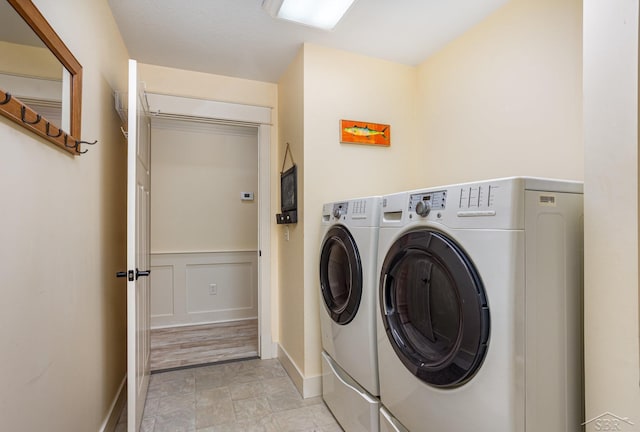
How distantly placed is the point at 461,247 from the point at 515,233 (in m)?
0.17

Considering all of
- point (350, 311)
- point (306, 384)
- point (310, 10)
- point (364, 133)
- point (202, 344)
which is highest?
point (310, 10)

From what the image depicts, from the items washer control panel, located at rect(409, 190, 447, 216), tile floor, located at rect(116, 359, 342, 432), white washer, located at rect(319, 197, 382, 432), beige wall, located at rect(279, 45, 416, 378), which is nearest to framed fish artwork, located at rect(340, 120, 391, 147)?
beige wall, located at rect(279, 45, 416, 378)

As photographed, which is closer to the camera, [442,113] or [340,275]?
[340,275]

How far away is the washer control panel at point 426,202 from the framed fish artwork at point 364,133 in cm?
113

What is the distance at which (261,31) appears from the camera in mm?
2020

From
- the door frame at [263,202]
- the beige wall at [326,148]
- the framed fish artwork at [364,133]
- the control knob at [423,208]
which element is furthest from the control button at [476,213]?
the door frame at [263,202]

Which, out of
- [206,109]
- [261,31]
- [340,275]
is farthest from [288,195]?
[261,31]

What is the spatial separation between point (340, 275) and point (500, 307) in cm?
104

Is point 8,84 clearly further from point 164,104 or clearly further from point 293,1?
point 164,104

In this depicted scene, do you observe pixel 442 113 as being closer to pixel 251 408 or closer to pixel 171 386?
pixel 251 408

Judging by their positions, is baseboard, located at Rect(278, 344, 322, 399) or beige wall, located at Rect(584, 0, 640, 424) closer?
beige wall, located at Rect(584, 0, 640, 424)

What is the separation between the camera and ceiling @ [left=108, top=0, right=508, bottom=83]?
179cm

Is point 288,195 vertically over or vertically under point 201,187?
under

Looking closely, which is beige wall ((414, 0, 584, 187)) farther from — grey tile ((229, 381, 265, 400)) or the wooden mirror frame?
the wooden mirror frame
